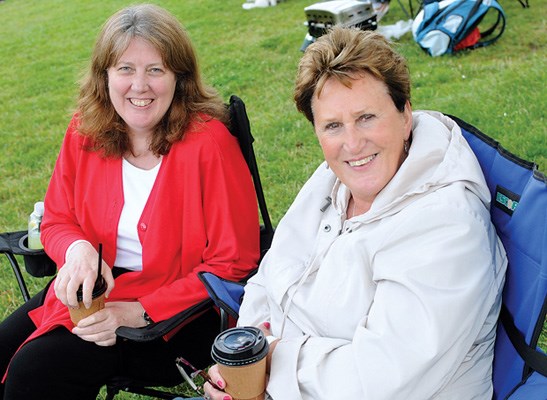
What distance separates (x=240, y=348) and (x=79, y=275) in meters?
0.93

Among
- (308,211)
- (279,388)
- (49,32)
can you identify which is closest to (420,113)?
(308,211)

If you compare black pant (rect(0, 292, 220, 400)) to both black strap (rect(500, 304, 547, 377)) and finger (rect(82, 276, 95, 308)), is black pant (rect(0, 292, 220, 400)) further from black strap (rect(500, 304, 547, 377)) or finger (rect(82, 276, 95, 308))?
black strap (rect(500, 304, 547, 377))

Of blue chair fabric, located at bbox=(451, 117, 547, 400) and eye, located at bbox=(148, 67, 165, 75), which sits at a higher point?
eye, located at bbox=(148, 67, 165, 75)

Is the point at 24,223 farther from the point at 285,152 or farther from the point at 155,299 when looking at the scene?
the point at 155,299

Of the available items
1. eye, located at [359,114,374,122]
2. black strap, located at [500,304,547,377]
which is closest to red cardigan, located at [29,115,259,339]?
eye, located at [359,114,374,122]

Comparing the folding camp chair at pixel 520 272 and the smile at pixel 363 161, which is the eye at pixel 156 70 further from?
the folding camp chair at pixel 520 272

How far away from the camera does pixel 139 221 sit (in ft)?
9.03

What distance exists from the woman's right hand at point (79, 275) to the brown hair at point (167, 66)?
0.44m

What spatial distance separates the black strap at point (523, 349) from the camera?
1.70m

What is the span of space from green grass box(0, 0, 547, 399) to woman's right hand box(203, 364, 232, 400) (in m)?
1.70

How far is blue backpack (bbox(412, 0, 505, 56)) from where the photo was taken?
6.88m

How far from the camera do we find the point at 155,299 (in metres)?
2.63

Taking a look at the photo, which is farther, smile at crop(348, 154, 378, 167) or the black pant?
the black pant

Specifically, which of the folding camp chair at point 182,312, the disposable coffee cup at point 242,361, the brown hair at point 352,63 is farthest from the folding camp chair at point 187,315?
the brown hair at point 352,63
